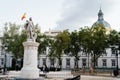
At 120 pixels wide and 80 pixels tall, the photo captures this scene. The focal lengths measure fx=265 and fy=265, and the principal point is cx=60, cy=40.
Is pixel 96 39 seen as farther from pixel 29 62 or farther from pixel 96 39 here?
pixel 29 62

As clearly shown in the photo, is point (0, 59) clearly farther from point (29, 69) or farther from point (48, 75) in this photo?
point (29, 69)

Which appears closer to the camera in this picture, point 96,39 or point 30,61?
point 30,61

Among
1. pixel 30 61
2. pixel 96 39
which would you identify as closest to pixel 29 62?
pixel 30 61

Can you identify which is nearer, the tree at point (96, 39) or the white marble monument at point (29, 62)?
the white marble monument at point (29, 62)

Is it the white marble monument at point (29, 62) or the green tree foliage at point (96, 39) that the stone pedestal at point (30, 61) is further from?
the green tree foliage at point (96, 39)

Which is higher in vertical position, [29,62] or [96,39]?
[96,39]

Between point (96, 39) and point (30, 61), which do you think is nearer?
point (30, 61)

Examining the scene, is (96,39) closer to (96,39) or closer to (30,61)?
(96,39)

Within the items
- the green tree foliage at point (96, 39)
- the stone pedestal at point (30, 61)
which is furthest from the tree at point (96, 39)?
the stone pedestal at point (30, 61)

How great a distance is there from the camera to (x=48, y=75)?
31.1 meters

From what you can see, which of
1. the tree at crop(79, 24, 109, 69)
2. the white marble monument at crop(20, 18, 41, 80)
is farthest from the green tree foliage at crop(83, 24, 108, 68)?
the white marble monument at crop(20, 18, 41, 80)

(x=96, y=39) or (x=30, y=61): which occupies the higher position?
(x=96, y=39)

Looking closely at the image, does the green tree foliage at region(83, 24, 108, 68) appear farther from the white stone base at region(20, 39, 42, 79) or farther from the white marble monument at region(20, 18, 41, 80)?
the white stone base at region(20, 39, 42, 79)

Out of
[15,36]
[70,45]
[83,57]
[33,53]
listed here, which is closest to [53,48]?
[70,45]
